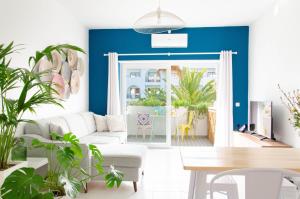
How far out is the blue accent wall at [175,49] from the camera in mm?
5859

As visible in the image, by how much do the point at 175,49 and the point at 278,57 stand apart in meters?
2.31

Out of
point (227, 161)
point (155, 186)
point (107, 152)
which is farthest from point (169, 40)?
point (227, 161)

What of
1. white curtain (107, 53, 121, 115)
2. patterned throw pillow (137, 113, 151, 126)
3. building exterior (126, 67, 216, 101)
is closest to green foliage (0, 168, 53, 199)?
white curtain (107, 53, 121, 115)

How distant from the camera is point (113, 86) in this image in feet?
19.4

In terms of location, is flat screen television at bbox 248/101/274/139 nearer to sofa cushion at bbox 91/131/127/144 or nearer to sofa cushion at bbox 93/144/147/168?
sofa cushion at bbox 93/144/147/168

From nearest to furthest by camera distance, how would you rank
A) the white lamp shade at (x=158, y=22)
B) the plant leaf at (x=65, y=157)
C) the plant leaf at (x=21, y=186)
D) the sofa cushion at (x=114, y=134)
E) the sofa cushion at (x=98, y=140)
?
the plant leaf at (x=21, y=186) < the plant leaf at (x=65, y=157) < the white lamp shade at (x=158, y=22) < the sofa cushion at (x=98, y=140) < the sofa cushion at (x=114, y=134)

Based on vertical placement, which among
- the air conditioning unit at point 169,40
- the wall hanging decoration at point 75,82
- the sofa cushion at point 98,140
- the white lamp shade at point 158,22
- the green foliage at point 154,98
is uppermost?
the air conditioning unit at point 169,40

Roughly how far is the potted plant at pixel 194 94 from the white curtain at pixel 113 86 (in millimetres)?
2253

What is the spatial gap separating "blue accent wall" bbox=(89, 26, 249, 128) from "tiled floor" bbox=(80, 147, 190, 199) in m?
2.12

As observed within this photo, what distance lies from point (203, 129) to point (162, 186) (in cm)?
428

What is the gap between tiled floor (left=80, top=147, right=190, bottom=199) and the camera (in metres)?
3.31

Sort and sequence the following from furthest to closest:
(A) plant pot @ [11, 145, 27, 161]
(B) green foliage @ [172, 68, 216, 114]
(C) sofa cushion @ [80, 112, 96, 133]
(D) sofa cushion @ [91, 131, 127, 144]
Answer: (B) green foliage @ [172, 68, 216, 114]
(C) sofa cushion @ [80, 112, 96, 133]
(D) sofa cushion @ [91, 131, 127, 144]
(A) plant pot @ [11, 145, 27, 161]

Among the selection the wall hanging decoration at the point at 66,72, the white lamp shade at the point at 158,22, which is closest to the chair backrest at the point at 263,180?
the white lamp shade at the point at 158,22

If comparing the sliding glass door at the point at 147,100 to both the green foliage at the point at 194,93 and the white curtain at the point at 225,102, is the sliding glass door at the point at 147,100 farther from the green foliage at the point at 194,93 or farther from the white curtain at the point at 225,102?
the green foliage at the point at 194,93
